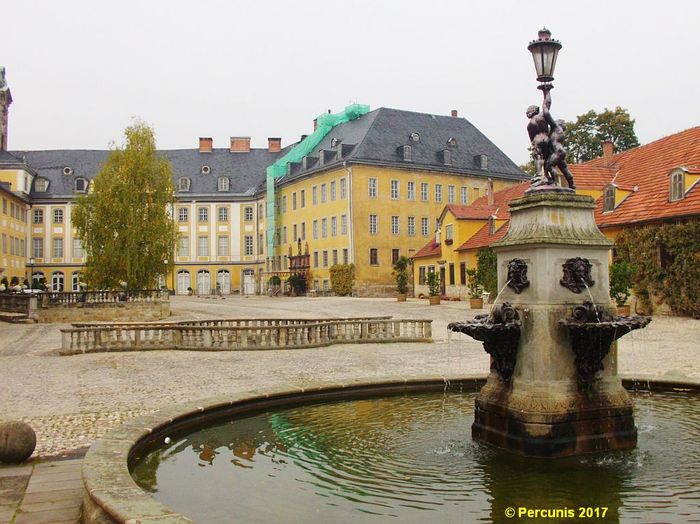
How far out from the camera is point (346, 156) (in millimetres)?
55312

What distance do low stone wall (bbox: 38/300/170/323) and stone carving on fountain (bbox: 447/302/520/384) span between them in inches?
1058

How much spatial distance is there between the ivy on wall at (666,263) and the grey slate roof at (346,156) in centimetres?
2908

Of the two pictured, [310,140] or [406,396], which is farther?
[310,140]

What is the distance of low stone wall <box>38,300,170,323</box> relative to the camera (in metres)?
30.3

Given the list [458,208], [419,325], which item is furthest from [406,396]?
[458,208]

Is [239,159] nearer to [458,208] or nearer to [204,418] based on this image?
[458,208]

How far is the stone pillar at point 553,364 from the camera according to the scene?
6.18 metres

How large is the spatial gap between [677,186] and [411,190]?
101 ft

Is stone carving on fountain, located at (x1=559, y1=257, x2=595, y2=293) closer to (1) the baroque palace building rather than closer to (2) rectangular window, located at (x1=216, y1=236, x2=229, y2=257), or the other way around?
(1) the baroque palace building

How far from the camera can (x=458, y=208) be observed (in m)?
44.0

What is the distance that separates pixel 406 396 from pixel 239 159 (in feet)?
228

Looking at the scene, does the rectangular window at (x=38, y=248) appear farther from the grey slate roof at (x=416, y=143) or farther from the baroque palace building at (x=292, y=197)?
the grey slate roof at (x=416, y=143)

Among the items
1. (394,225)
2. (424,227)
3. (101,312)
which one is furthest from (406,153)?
(101,312)

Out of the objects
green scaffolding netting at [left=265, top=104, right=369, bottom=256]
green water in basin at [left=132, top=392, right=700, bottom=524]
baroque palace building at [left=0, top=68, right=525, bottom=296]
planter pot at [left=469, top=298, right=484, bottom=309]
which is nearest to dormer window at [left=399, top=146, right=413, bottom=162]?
baroque palace building at [left=0, top=68, right=525, bottom=296]
